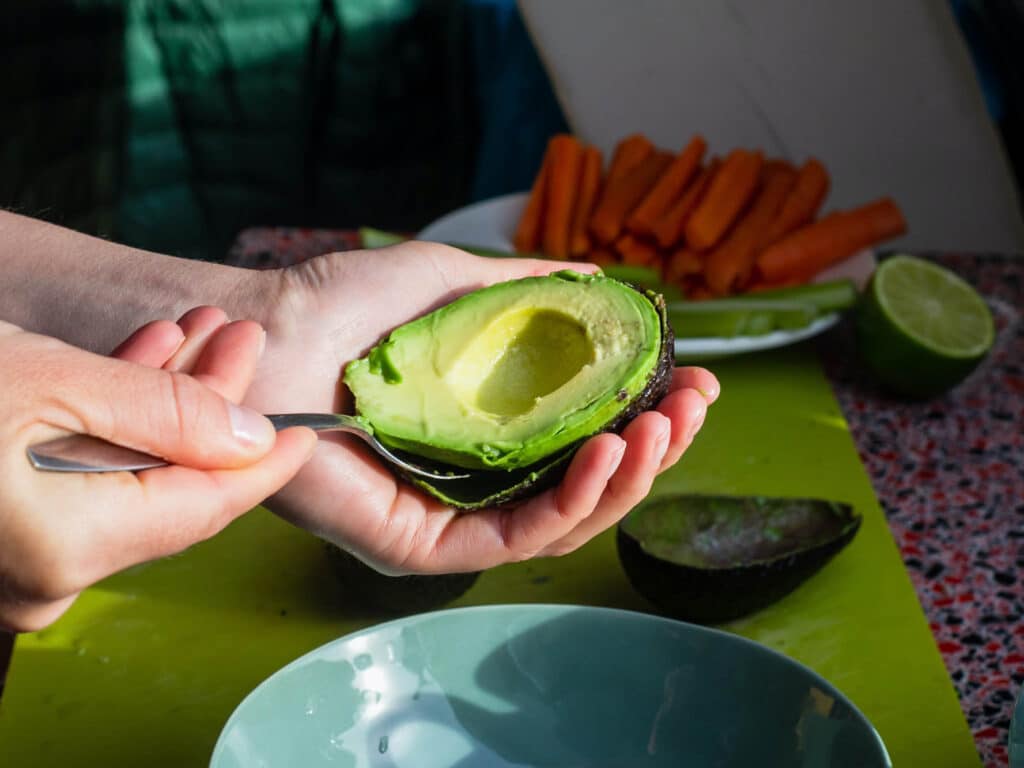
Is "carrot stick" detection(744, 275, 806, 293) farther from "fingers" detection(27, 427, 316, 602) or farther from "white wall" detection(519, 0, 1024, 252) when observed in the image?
"fingers" detection(27, 427, 316, 602)

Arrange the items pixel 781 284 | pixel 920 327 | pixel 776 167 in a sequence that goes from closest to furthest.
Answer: pixel 920 327, pixel 781 284, pixel 776 167

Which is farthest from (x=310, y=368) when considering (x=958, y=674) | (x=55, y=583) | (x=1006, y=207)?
(x=1006, y=207)

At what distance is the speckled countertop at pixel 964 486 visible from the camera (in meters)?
1.21

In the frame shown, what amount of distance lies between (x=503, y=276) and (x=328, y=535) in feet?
1.05

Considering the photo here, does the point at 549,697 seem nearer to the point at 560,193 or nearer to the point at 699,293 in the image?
the point at 699,293

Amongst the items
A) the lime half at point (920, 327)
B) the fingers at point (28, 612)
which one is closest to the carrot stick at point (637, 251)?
the lime half at point (920, 327)

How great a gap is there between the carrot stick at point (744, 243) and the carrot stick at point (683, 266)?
0.06 ft

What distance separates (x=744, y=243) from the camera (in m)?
1.96

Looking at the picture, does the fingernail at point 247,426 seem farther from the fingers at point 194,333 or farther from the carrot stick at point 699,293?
the carrot stick at point 699,293

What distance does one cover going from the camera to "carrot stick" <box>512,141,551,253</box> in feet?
6.63

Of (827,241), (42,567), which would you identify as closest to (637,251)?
(827,241)

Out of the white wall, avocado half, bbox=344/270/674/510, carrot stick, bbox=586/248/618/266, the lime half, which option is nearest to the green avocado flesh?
avocado half, bbox=344/270/674/510

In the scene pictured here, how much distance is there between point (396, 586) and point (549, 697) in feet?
0.67

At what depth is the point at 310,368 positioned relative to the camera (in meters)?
1.08
